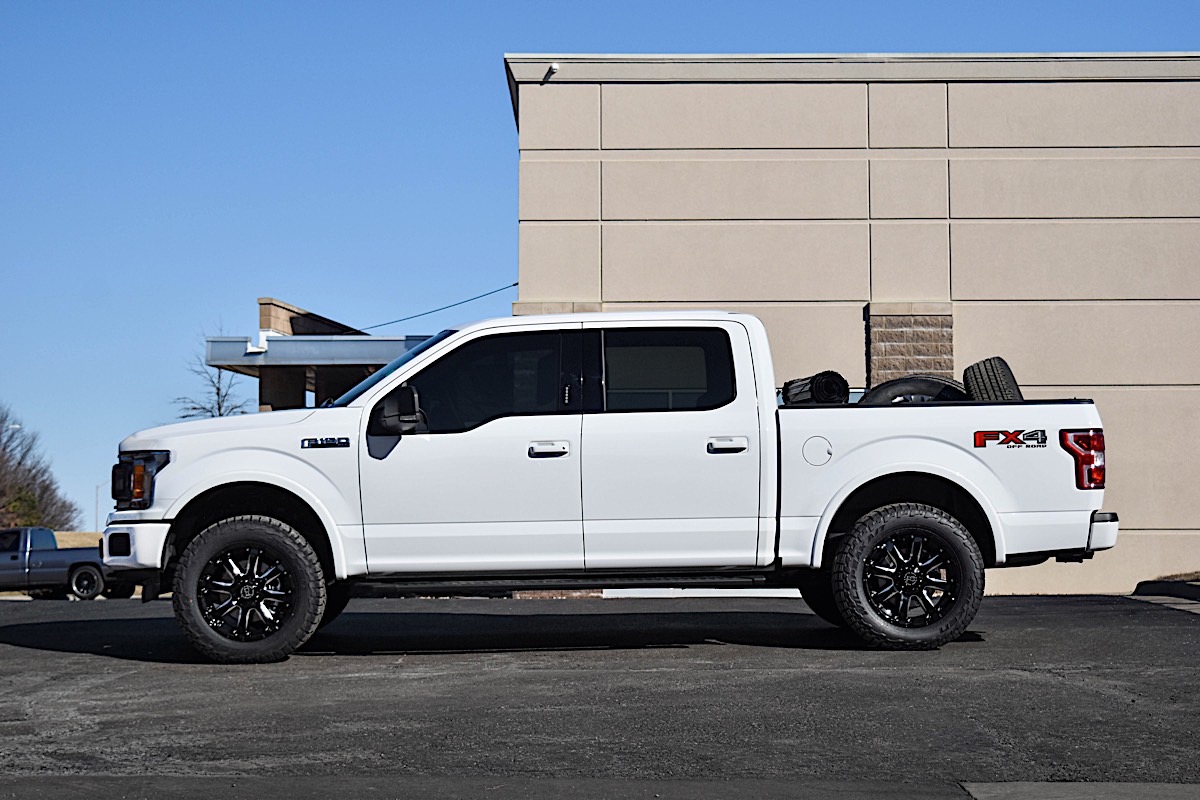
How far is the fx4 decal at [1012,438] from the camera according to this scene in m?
8.49

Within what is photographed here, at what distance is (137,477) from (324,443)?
1174mm

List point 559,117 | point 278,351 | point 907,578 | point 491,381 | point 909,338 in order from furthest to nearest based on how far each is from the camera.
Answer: point 278,351
point 559,117
point 909,338
point 491,381
point 907,578

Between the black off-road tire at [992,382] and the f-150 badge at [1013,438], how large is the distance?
1.42 feet

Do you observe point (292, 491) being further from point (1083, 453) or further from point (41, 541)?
point (41, 541)

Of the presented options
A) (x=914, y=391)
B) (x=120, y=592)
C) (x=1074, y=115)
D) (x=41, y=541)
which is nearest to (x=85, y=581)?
(x=41, y=541)

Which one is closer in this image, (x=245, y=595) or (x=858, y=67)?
(x=245, y=595)

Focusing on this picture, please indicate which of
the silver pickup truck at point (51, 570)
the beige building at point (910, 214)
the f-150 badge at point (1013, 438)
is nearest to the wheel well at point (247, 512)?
the f-150 badge at point (1013, 438)

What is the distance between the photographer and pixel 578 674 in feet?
24.7

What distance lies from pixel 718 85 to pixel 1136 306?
5.89 metres

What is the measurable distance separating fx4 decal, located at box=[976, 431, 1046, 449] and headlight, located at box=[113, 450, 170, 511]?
16.4ft

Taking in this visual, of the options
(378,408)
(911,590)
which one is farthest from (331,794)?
(911,590)

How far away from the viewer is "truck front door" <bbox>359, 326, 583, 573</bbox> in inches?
328

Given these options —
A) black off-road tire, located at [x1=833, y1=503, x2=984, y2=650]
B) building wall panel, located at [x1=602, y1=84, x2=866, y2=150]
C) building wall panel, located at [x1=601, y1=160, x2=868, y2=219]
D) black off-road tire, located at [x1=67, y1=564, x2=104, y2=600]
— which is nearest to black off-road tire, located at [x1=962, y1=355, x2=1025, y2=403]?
black off-road tire, located at [x1=833, y1=503, x2=984, y2=650]

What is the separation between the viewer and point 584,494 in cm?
836
